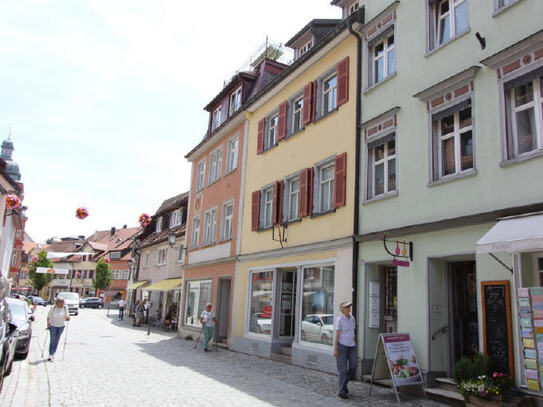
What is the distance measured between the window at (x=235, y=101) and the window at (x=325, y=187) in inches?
351

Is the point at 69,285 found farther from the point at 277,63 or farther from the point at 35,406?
the point at 35,406

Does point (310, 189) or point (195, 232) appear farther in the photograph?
point (195, 232)

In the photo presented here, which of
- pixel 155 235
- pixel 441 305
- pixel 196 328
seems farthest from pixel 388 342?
pixel 155 235

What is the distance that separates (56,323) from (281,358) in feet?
21.2

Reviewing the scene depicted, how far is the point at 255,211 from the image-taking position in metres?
18.3

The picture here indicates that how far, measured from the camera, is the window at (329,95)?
48.8 ft

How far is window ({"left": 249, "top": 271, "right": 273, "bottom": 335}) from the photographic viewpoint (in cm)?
1648

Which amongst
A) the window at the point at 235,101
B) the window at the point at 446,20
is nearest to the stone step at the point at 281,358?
the window at the point at 446,20

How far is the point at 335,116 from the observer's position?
46.7 feet

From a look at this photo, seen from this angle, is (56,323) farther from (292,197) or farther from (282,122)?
(282,122)

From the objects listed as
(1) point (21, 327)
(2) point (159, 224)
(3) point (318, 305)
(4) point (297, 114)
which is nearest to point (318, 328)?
(3) point (318, 305)

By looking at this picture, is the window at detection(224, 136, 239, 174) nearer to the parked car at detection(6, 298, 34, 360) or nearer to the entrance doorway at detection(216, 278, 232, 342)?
the entrance doorway at detection(216, 278, 232, 342)

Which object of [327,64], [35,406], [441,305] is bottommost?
[35,406]

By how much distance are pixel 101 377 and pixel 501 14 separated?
35.4 feet
